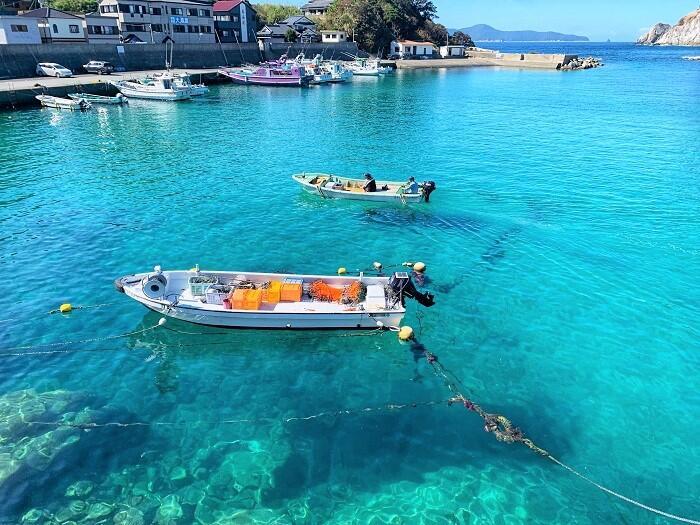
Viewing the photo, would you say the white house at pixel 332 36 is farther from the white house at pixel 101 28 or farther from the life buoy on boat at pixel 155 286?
the life buoy on boat at pixel 155 286

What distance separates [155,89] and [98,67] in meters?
17.0

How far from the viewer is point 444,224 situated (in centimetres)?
3316

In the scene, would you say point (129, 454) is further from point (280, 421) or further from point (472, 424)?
point (472, 424)

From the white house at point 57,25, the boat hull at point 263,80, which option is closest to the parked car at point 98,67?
the white house at point 57,25

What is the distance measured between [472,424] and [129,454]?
11111 mm

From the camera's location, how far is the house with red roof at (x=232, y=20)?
378 ft

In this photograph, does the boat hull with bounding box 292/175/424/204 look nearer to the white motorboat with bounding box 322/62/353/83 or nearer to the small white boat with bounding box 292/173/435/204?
the small white boat with bounding box 292/173/435/204

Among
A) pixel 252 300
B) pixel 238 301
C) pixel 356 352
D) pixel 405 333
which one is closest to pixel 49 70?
pixel 238 301

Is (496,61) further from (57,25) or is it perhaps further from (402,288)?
(402,288)

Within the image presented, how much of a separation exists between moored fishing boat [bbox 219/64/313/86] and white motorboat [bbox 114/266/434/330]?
283ft

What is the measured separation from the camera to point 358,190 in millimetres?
35781

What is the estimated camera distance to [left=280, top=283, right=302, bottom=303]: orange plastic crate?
21.4m

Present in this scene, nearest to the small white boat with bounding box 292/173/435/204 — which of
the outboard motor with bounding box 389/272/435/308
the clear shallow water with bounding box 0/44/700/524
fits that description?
the clear shallow water with bounding box 0/44/700/524

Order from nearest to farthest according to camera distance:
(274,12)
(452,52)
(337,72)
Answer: (337,72)
(274,12)
(452,52)
